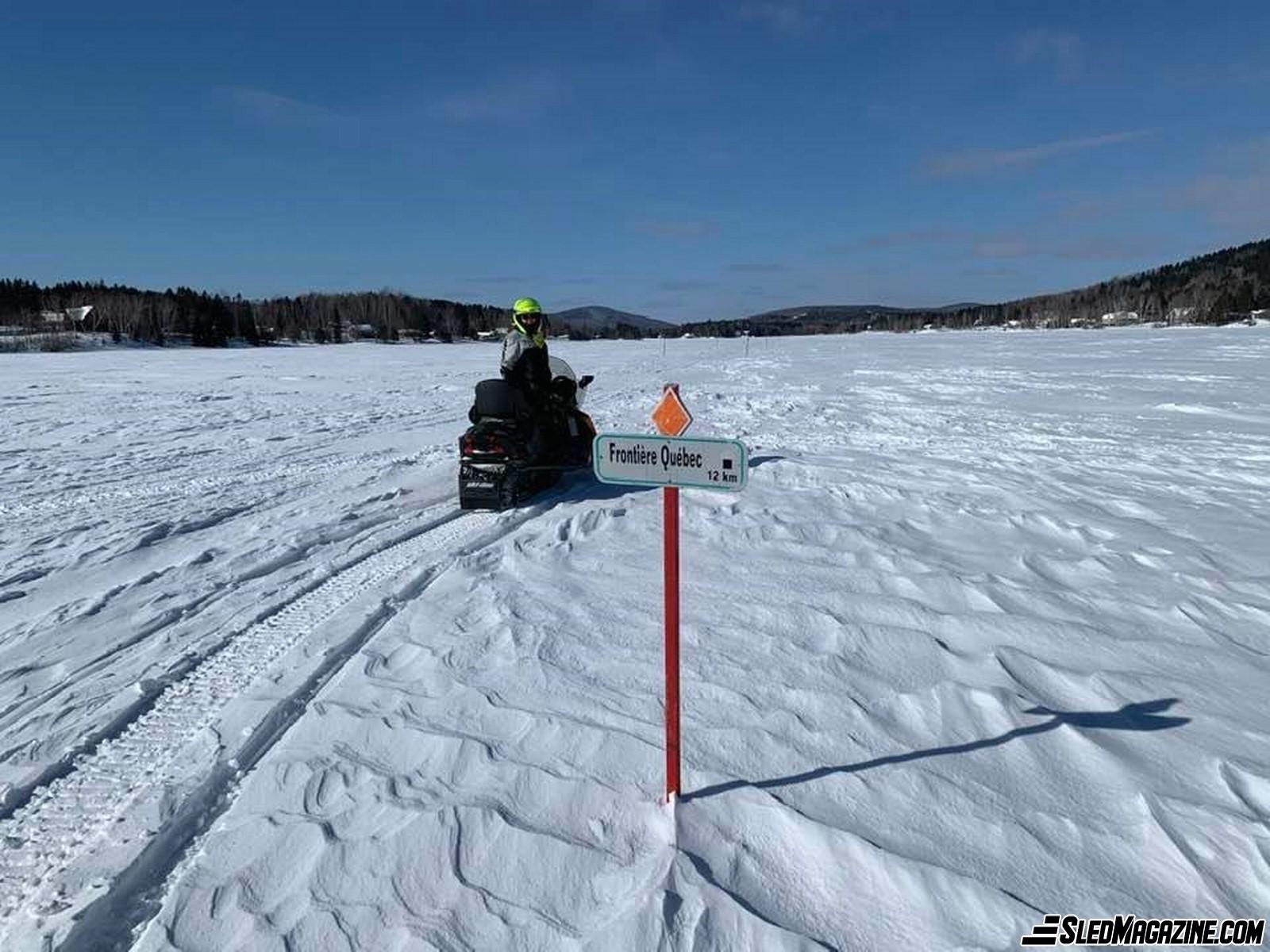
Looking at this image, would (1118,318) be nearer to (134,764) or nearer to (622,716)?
(622,716)

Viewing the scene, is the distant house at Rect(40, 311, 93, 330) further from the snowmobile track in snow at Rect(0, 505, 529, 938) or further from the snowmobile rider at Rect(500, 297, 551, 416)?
the snowmobile track in snow at Rect(0, 505, 529, 938)

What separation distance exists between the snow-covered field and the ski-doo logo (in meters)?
0.05

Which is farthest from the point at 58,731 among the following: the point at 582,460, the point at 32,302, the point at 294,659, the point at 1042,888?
the point at 32,302

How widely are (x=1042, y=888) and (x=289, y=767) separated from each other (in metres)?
2.90

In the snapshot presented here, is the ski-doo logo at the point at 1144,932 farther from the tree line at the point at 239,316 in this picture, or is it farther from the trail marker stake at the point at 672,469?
the tree line at the point at 239,316

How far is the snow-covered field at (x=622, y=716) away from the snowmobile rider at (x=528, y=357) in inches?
44.7

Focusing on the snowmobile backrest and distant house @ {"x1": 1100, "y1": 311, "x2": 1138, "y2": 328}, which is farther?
distant house @ {"x1": 1100, "y1": 311, "x2": 1138, "y2": 328}

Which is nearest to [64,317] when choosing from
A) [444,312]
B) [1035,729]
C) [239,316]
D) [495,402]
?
[239,316]

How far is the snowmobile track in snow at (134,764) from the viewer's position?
2.53m

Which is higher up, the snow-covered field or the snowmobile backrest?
the snowmobile backrest

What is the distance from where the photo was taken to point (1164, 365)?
24.8 meters

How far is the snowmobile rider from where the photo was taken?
24.5 ft

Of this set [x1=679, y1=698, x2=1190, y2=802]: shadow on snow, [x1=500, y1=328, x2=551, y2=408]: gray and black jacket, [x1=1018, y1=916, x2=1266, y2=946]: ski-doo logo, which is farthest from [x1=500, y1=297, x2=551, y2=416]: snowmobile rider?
[x1=1018, y1=916, x2=1266, y2=946]: ski-doo logo

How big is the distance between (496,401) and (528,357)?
799 mm
